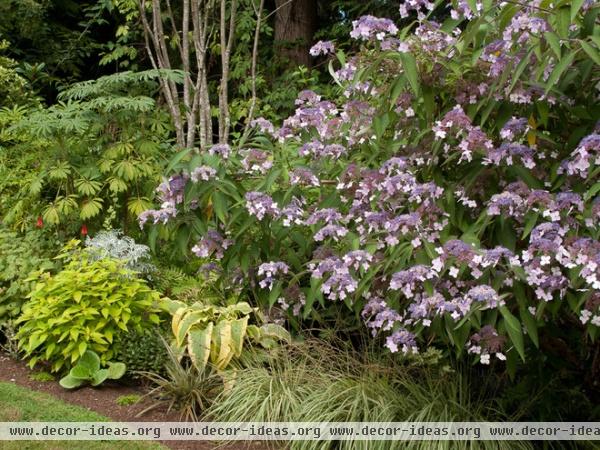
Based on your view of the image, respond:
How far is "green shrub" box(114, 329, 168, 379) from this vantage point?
4.07 metres

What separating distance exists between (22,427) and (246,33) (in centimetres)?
555

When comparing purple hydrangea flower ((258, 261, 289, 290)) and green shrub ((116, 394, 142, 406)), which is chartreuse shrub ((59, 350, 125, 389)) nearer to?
green shrub ((116, 394, 142, 406))

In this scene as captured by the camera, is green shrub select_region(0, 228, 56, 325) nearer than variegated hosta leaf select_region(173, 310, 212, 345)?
No

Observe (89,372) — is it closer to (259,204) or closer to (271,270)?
(271,270)

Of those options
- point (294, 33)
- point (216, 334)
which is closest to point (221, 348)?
point (216, 334)

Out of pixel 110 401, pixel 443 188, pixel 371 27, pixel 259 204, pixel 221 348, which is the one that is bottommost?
pixel 110 401

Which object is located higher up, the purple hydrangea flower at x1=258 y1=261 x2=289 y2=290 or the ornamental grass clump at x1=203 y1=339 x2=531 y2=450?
the purple hydrangea flower at x1=258 y1=261 x2=289 y2=290

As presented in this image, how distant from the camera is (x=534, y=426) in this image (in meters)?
3.37

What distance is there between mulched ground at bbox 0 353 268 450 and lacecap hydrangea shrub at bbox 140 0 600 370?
80 cm

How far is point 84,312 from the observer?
407 cm

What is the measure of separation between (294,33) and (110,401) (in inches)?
237

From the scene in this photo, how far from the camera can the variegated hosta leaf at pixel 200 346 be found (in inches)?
151

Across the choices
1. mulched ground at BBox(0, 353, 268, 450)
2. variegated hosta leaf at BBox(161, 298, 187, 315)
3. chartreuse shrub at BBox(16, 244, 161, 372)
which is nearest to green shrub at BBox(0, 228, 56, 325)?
chartreuse shrub at BBox(16, 244, 161, 372)

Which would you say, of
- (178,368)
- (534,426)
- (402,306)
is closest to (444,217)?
(402,306)
